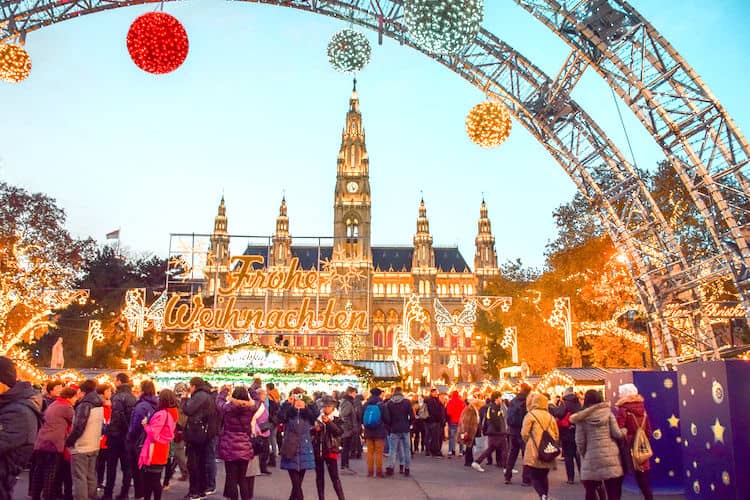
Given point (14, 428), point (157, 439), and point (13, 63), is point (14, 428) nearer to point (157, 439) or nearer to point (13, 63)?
point (157, 439)

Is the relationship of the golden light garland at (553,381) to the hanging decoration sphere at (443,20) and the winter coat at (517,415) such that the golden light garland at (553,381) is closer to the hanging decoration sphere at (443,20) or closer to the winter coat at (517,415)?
the winter coat at (517,415)

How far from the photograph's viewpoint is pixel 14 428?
13.7ft

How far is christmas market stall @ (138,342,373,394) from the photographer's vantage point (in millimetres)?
19250

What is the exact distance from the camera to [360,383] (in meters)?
20.1

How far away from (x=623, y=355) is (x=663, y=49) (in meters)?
Result: 18.2

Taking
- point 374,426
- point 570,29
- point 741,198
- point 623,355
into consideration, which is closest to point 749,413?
point 374,426

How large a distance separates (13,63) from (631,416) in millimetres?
10807

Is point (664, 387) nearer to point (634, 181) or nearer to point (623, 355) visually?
point (634, 181)

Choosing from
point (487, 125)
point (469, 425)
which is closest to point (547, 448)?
point (469, 425)

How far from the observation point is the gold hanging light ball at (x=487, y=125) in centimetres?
1192

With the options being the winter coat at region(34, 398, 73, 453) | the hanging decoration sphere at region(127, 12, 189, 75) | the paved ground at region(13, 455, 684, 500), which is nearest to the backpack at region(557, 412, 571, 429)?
the paved ground at region(13, 455, 684, 500)

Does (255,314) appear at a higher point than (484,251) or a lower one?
lower

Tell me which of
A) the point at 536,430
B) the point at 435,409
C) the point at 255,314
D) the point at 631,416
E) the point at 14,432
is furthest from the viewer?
the point at 255,314

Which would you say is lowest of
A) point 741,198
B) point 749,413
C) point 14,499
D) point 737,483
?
point 14,499
